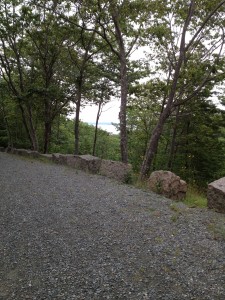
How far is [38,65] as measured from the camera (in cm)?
1764

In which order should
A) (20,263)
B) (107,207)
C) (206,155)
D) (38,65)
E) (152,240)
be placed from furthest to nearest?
(38,65) → (206,155) → (107,207) → (152,240) → (20,263)

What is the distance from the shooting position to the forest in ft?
33.1

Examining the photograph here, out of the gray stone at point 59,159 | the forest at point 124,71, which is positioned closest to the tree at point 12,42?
the forest at point 124,71

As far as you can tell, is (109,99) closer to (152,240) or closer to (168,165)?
(168,165)

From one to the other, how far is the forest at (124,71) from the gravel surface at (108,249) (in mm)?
4608

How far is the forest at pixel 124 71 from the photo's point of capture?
1009cm

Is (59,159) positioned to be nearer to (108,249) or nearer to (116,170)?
(116,170)

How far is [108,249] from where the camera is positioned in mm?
3465

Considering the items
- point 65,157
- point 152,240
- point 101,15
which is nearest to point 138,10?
point 101,15

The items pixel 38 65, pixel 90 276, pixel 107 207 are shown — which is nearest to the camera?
pixel 90 276

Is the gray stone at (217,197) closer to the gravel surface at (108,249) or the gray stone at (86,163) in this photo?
→ the gravel surface at (108,249)

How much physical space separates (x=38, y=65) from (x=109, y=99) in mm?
5067

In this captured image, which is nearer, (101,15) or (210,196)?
(210,196)

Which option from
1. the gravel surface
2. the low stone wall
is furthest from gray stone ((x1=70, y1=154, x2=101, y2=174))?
the gravel surface
